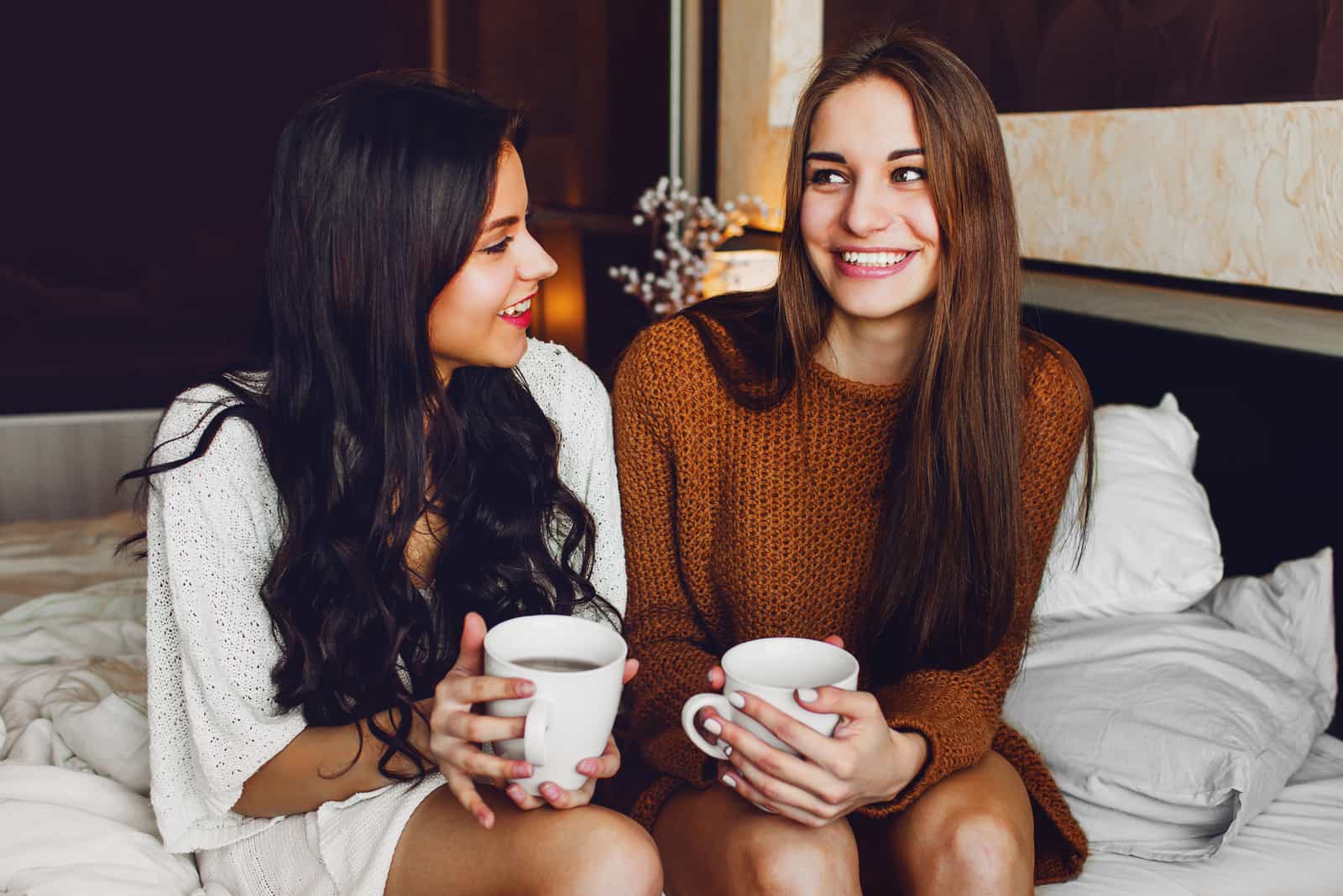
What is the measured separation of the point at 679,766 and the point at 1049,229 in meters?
1.19

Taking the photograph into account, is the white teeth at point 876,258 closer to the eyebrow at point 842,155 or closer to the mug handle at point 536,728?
the eyebrow at point 842,155

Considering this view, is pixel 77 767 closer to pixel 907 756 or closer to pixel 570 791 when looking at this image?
Answer: pixel 570 791

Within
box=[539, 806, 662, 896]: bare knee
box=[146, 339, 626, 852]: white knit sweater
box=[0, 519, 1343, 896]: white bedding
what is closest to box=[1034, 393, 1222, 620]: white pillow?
box=[0, 519, 1343, 896]: white bedding

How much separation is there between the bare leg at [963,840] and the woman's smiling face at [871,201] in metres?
0.53

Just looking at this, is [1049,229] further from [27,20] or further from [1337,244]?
[27,20]

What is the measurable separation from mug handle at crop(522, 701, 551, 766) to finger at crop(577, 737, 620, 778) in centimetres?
6

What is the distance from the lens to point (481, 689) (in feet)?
3.06

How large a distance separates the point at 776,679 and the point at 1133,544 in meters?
0.75

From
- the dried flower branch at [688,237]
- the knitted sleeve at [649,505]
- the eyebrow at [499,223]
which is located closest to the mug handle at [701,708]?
the knitted sleeve at [649,505]

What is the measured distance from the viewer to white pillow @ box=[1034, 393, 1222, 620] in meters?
1.54

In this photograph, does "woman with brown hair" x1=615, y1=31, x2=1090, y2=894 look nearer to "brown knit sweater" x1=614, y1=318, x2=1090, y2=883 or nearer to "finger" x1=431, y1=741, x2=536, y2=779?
"brown knit sweater" x1=614, y1=318, x2=1090, y2=883

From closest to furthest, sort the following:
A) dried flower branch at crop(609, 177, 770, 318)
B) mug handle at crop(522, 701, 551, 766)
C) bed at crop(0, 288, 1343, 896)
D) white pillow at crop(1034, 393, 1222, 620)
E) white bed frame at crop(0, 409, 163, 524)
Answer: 1. mug handle at crop(522, 701, 551, 766)
2. bed at crop(0, 288, 1343, 896)
3. white pillow at crop(1034, 393, 1222, 620)
4. white bed frame at crop(0, 409, 163, 524)
5. dried flower branch at crop(609, 177, 770, 318)

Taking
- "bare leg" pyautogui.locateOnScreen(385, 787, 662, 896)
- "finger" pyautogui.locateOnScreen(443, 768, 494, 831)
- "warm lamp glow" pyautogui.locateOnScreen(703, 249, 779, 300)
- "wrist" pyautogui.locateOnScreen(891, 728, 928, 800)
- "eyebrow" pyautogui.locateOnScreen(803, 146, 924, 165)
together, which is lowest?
"bare leg" pyautogui.locateOnScreen(385, 787, 662, 896)

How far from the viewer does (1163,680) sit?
1.41 metres
